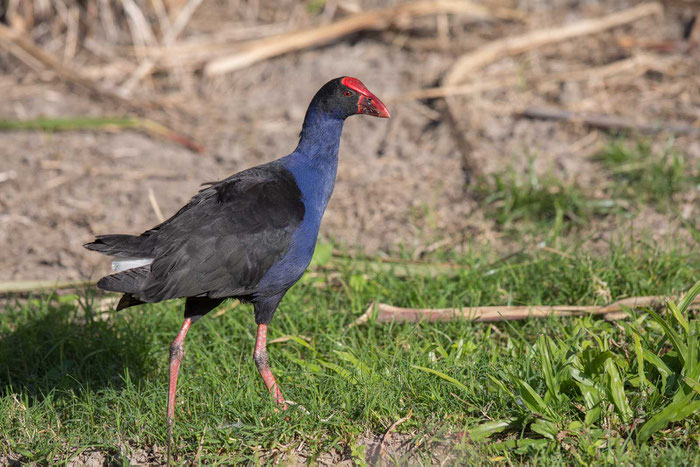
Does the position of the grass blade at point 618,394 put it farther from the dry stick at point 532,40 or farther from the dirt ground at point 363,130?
the dry stick at point 532,40

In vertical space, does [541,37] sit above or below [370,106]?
below

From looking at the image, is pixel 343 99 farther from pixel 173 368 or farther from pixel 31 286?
pixel 31 286

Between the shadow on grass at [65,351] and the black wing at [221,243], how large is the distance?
Answer: 67cm

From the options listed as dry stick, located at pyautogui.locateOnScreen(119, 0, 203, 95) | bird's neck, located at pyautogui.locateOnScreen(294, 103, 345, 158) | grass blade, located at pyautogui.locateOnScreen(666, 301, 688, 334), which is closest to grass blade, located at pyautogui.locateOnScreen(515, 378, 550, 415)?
grass blade, located at pyautogui.locateOnScreen(666, 301, 688, 334)

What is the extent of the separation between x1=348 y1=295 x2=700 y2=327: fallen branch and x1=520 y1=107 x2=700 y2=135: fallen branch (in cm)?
200

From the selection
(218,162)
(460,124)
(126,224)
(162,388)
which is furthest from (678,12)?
(162,388)

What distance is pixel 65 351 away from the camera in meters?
3.26

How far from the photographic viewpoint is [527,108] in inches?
205

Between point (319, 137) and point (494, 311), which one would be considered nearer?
point (319, 137)

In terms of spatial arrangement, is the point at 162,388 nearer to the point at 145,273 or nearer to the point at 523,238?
the point at 145,273

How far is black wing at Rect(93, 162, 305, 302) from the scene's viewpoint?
252 centimetres

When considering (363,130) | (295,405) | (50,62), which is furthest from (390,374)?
(50,62)

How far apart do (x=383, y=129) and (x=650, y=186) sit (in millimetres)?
1968

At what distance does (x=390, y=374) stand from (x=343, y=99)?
3.66 feet
